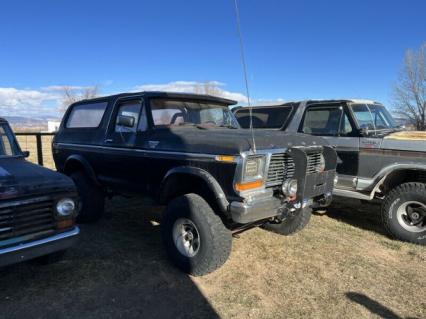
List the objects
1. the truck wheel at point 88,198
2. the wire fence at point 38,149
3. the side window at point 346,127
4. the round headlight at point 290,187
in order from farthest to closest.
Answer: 1. the wire fence at point 38,149
2. the side window at point 346,127
3. the truck wheel at point 88,198
4. the round headlight at point 290,187

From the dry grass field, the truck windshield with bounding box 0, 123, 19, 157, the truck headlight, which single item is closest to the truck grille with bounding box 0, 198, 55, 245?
the truck windshield with bounding box 0, 123, 19, 157

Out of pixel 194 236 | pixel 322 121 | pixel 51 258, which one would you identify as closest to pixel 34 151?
pixel 322 121

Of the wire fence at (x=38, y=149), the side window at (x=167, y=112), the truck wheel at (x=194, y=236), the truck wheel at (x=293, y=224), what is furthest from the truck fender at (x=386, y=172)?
the wire fence at (x=38, y=149)

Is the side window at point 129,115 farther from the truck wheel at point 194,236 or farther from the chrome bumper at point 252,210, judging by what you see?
Result: the chrome bumper at point 252,210

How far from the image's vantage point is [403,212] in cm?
561

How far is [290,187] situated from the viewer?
14.0 ft

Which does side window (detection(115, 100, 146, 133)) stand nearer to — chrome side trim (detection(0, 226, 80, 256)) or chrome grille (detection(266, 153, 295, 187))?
chrome side trim (detection(0, 226, 80, 256))

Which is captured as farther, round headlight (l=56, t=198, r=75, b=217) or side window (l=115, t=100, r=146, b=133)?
side window (l=115, t=100, r=146, b=133)

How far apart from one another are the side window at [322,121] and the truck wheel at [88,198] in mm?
3758

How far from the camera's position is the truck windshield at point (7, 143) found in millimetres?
4754

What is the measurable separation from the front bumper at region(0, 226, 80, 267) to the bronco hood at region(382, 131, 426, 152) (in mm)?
4590

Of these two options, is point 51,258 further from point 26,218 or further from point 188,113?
point 188,113

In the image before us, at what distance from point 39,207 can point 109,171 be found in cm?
199

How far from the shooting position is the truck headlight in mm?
3973
